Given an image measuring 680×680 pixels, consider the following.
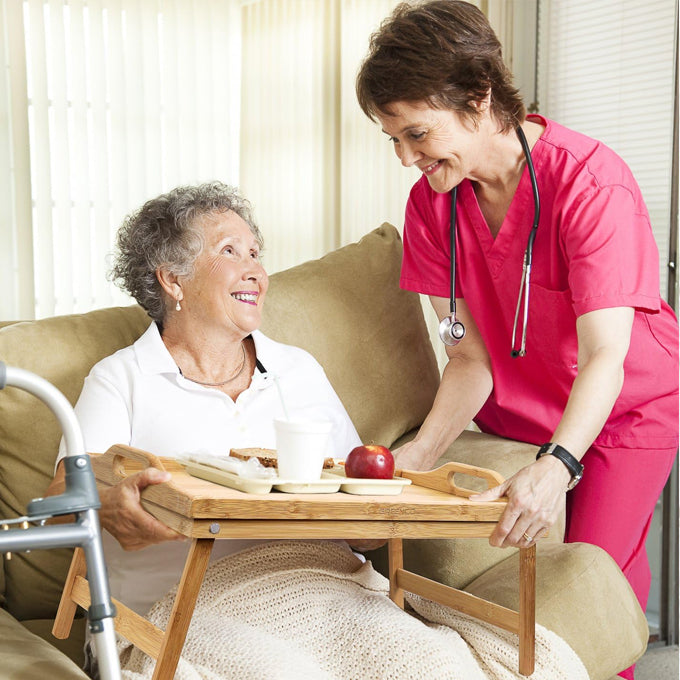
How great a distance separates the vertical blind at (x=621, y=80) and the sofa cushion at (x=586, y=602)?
4.73ft

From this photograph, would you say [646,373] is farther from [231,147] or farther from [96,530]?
[231,147]

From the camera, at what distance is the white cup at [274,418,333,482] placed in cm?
117

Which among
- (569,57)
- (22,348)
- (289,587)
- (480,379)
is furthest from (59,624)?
(569,57)

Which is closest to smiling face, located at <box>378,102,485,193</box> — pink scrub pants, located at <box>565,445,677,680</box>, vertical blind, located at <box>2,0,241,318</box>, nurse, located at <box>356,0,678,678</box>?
nurse, located at <box>356,0,678,678</box>

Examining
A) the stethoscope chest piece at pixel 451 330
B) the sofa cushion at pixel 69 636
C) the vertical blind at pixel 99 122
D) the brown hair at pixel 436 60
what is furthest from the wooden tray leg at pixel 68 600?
the vertical blind at pixel 99 122

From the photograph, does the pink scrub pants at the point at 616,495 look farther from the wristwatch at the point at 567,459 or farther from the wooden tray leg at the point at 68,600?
the wooden tray leg at the point at 68,600

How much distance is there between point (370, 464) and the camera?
1245 mm

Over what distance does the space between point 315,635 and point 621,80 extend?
2.31 m

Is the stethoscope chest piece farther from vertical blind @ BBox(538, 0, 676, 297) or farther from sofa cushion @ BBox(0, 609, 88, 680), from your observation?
vertical blind @ BBox(538, 0, 676, 297)

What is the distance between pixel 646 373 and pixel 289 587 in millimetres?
849

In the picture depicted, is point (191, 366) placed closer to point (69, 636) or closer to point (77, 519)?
point (69, 636)

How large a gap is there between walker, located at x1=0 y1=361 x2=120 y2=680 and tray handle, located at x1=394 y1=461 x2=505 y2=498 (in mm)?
593

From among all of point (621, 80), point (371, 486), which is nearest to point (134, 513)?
point (371, 486)

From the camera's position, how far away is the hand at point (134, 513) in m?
1.19
